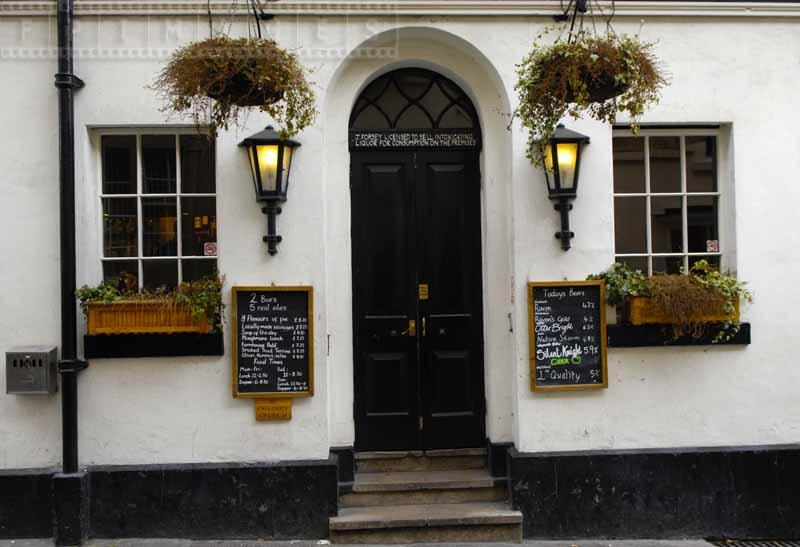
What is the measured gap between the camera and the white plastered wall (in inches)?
210

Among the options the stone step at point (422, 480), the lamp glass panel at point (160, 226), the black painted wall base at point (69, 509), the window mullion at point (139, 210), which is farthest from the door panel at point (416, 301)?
the black painted wall base at point (69, 509)

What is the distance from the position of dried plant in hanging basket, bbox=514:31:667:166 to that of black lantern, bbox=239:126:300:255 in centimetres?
194

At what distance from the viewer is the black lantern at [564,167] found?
17.4 feet

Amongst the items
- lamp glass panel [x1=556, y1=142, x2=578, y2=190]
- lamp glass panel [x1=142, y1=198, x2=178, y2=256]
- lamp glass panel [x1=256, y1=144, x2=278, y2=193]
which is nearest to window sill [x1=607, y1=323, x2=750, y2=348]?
lamp glass panel [x1=556, y1=142, x2=578, y2=190]

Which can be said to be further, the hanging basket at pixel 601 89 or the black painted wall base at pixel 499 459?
the black painted wall base at pixel 499 459

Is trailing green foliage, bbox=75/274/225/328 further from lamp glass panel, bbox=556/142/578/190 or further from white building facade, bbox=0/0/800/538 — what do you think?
lamp glass panel, bbox=556/142/578/190

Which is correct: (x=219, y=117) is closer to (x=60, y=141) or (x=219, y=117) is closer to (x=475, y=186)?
(x=60, y=141)

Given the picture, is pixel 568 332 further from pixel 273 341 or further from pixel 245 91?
pixel 245 91

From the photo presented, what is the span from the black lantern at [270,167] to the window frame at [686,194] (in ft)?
9.52

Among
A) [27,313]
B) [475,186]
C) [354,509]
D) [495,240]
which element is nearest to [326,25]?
[475,186]

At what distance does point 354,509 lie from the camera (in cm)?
545

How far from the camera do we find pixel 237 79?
4.50m

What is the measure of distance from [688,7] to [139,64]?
4719 millimetres

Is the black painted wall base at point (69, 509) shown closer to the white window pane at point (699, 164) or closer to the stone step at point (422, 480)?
the stone step at point (422, 480)
